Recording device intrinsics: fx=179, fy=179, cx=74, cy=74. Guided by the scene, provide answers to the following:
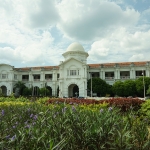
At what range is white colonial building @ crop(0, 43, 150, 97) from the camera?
144 feet

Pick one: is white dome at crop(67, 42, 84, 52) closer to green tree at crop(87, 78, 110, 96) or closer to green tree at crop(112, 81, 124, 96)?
green tree at crop(87, 78, 110, 96)

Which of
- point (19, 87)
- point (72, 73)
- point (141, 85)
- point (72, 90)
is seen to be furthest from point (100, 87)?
point (19, 87)

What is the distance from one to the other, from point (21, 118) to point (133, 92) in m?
35.4

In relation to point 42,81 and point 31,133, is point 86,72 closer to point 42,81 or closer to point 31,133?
point 42,81

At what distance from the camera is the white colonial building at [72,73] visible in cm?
4391

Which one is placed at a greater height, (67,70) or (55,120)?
(67,70)

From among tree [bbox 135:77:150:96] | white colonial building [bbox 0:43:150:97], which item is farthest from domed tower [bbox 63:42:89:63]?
tree [bbox 135:77:150:96]

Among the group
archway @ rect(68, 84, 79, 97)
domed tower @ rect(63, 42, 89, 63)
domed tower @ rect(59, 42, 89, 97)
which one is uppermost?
domed tower @ rect(63, 42, 89, 63)

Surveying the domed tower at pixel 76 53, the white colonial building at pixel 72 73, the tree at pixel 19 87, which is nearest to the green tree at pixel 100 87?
the white colonial building at pixel 72 73

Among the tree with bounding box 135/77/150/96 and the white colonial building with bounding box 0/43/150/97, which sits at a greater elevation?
the white colonial building with bounding box 0/43/150/97

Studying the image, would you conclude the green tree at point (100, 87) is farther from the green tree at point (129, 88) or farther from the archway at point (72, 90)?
the archway at point (72, 90)

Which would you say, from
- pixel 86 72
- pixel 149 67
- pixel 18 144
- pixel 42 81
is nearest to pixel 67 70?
pixel 86 72

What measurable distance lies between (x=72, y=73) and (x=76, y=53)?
5.81 metres

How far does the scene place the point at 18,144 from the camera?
11.9 ft
